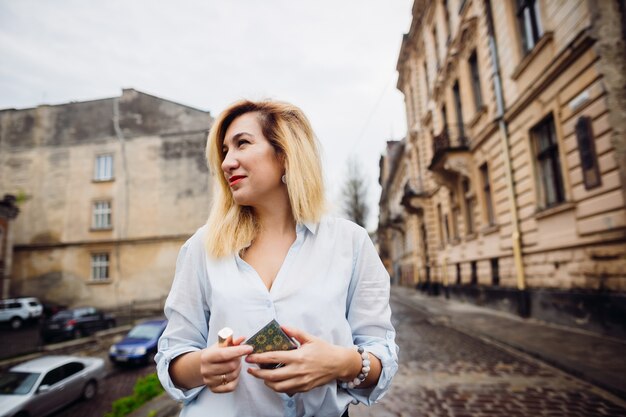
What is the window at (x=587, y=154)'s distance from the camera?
7926mm

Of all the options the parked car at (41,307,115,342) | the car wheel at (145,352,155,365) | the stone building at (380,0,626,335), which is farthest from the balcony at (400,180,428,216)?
the parked car at (41,307,115,342)

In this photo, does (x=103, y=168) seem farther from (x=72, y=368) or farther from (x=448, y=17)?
(x=448, y=17)

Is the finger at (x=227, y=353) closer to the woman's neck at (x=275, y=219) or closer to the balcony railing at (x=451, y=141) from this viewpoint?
the woman's neck at (x=275, y=219)

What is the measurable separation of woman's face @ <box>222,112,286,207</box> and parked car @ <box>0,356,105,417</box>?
25.7 ft

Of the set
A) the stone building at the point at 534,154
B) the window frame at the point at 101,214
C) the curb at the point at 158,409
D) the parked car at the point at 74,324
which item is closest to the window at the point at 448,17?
the stone building at the point at 534,154

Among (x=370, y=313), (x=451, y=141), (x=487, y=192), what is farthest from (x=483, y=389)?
(x=451, y=141)

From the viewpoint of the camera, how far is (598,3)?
7.64m

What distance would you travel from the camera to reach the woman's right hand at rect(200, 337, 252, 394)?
1.16 metres

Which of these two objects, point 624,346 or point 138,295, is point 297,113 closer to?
point 624,346

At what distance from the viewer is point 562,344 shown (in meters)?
7.31

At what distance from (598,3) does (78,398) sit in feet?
45.6

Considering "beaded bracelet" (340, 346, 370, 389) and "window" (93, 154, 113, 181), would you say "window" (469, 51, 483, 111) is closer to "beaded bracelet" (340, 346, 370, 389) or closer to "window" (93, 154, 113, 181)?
"beaded bracelet" (340, 346, 370, 389)

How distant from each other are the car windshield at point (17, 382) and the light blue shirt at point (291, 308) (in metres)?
8.28

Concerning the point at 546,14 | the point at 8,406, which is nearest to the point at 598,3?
the point at 546,14
